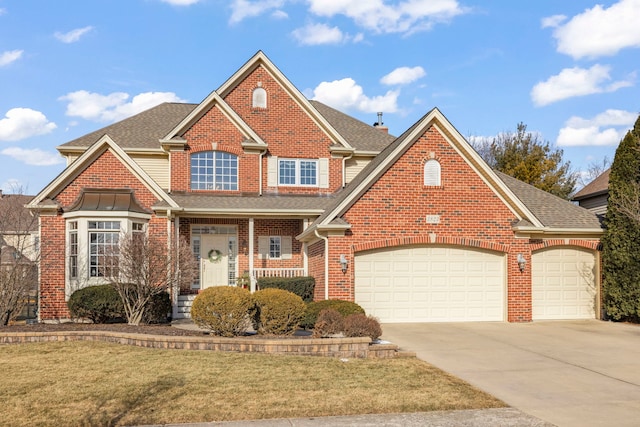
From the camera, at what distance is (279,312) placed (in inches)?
567

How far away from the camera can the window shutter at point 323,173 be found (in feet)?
81.3

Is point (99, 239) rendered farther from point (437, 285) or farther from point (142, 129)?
point (437, 285)

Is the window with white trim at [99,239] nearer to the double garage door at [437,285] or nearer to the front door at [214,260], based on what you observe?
the front door at [214,260]

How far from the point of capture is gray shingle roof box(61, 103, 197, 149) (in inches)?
951

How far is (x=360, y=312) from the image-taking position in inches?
608

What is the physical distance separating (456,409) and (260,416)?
109 inches

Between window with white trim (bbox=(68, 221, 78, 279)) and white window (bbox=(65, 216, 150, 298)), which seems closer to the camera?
white window (bbox=(65, 216, 150, 298))

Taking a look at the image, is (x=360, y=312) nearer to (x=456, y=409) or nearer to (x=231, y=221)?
(x=456, y=409)

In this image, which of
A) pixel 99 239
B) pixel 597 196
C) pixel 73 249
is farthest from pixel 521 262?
pixel 73 249

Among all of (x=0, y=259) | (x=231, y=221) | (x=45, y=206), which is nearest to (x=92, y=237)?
(x=45, y=206)

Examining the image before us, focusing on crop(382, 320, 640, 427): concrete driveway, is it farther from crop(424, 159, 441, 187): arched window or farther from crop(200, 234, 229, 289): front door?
crop(200, 234, 229, 289): front door

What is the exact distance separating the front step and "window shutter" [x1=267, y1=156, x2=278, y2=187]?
17.9 ft

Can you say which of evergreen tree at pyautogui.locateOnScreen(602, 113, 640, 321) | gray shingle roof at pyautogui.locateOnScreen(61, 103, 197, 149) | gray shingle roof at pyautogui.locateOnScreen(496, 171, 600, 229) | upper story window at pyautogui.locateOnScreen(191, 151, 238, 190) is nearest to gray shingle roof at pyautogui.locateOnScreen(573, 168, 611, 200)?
gray shingle roof at pyautogui.locateOnScreen(496, 171, 600, 229)

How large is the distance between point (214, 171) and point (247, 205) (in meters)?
2.43
